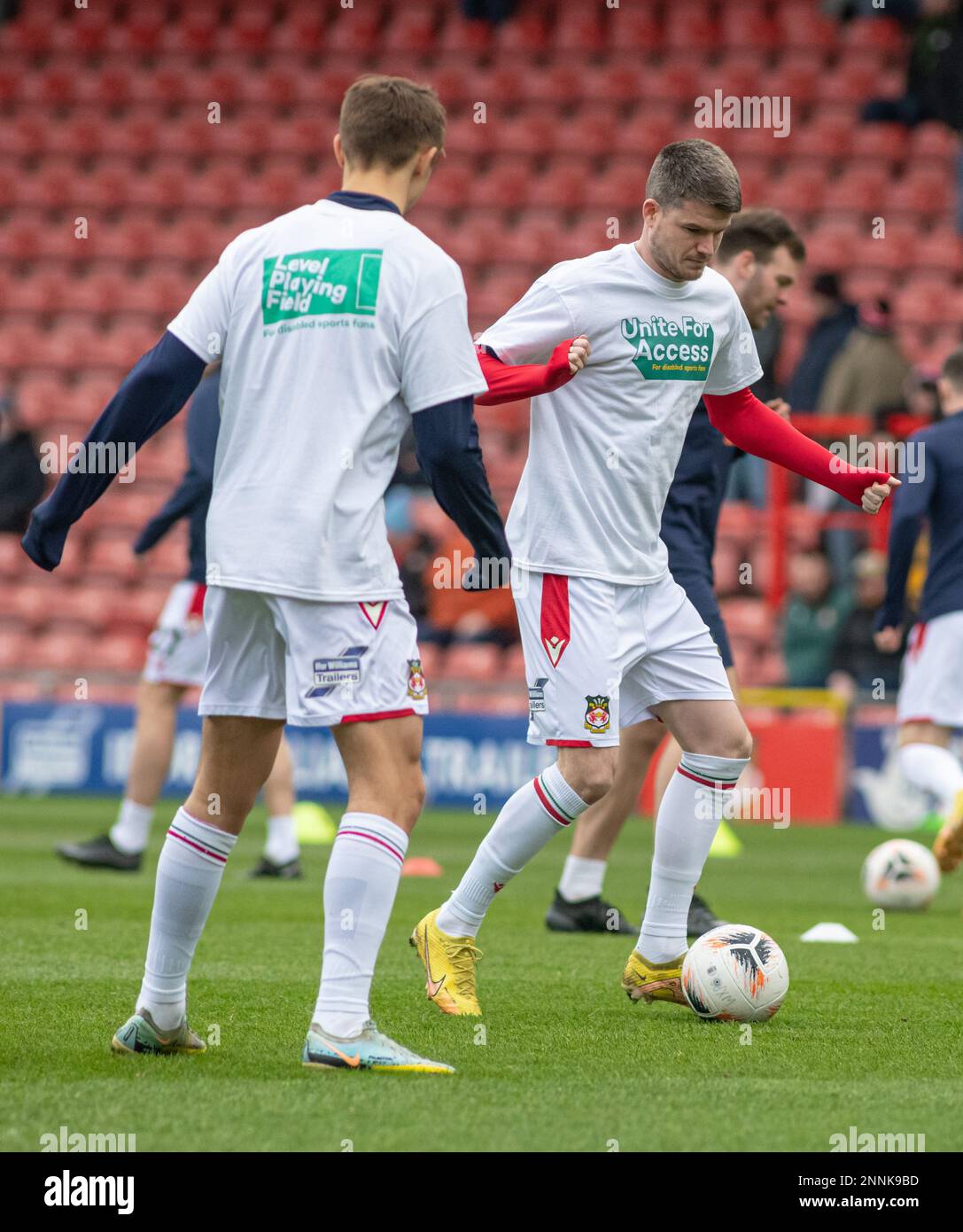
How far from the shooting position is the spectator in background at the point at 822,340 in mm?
14227

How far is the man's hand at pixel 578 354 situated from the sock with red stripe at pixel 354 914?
1.34 metres

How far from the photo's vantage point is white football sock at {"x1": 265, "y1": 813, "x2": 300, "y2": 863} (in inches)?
354

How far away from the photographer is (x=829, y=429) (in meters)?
13.6

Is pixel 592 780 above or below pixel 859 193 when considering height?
below

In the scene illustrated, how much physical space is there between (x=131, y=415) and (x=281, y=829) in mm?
5128

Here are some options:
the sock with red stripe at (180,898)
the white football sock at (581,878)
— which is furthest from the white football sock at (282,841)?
the sock with red stripe at (180,898)

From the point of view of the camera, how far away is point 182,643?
857 cm

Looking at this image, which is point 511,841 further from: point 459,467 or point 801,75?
point 801,75

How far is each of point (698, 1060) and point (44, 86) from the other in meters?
17.9

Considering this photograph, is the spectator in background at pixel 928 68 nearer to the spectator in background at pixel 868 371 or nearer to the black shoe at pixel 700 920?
the spectator in background at pixel 868 371

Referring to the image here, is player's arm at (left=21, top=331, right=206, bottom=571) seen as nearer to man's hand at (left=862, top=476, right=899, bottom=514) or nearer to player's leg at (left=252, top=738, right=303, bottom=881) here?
man's hand at (left=862, top=476, right=899, bottom=514)

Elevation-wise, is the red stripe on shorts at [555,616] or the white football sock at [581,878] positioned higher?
the red stripe on shorts at [555,616]

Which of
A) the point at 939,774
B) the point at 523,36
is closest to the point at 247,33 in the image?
the point at 523,36
